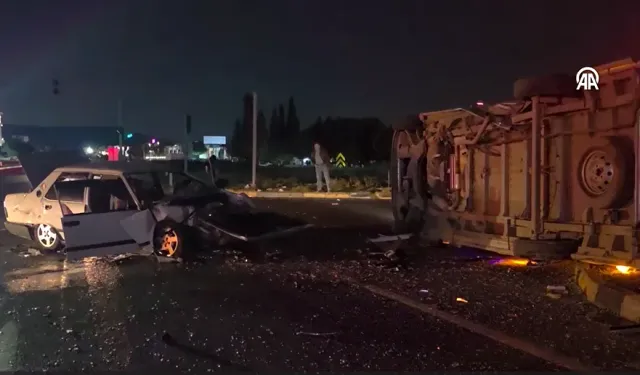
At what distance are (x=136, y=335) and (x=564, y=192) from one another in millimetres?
5283

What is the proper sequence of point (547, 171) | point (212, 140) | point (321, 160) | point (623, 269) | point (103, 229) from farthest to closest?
point (212, 140), point (321, 160), point (103, 229), point (547, 171), point (623, 269)

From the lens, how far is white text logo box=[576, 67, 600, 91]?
763cm

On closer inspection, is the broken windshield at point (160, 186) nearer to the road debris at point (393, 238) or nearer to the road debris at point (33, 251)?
the road debris at point (33, 251)

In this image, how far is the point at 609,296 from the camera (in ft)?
22.4

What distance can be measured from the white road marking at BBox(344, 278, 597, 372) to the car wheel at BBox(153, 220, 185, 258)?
324cm

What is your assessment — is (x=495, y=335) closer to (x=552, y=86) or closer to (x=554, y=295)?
(x=554, y=295)

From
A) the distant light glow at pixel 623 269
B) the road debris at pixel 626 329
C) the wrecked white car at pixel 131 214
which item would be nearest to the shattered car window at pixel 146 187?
the wrecked white car at pixel 131 214

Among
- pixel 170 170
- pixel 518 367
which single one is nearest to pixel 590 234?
pixel 518 367

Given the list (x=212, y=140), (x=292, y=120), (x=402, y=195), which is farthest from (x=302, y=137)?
(x=402, y=195)

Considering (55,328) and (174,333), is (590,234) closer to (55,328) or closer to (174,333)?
(174,333)

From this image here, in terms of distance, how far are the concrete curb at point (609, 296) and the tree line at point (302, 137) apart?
52.6 m

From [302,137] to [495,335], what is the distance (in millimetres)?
91023

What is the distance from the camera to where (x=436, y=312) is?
6910 mm

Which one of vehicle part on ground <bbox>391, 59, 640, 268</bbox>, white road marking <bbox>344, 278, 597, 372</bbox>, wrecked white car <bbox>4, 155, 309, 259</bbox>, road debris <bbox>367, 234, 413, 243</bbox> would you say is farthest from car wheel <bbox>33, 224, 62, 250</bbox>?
vehicle part on ground <bbox>391, 59, 640, 268</bbox>
